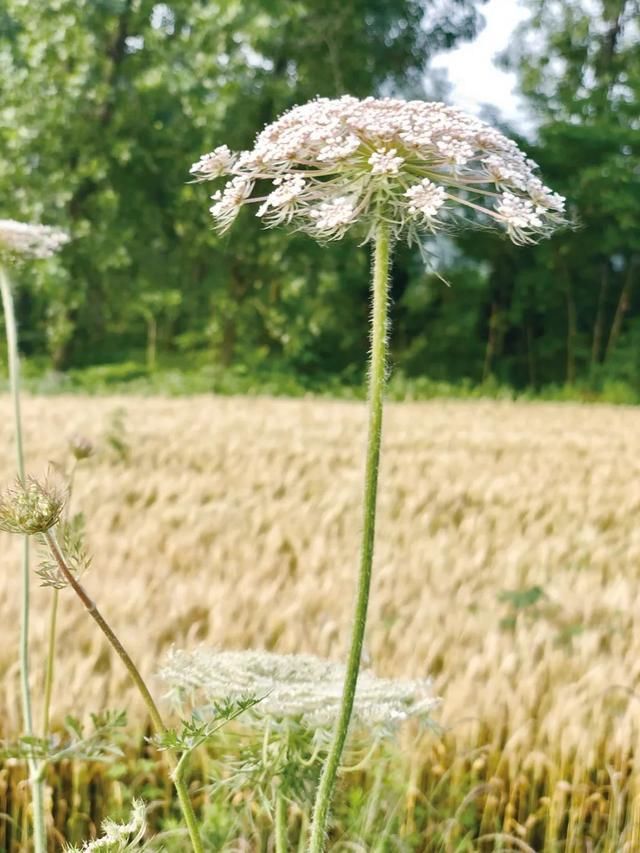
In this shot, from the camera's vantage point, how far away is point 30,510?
98 centimetres

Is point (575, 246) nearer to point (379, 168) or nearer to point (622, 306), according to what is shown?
point (622, 306)

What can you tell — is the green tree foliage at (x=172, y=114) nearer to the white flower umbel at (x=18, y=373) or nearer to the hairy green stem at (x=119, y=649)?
the white flower umbel at (x=18, y=373)

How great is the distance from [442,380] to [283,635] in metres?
17.0

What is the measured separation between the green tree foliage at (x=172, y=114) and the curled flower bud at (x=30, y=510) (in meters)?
15.0

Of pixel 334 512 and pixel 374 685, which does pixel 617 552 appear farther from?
pixel 374 685

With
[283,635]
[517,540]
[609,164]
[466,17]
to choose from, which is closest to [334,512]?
[517,540]

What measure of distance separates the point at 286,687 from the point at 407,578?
6.88 feet

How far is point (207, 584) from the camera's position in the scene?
10.7ft

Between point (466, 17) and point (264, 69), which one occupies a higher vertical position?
point (466, 17)

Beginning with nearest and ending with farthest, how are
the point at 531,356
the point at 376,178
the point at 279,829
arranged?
1. the point at 376,178
2. the point at 279,829
3. the point at 531,356

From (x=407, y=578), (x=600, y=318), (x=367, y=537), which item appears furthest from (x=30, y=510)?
(x=600, y=318)

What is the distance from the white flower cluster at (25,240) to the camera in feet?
5.78

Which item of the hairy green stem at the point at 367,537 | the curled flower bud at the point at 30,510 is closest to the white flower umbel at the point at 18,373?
the curled flower bud at the point at 30,510

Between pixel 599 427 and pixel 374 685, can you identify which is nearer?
pixel 374 685
